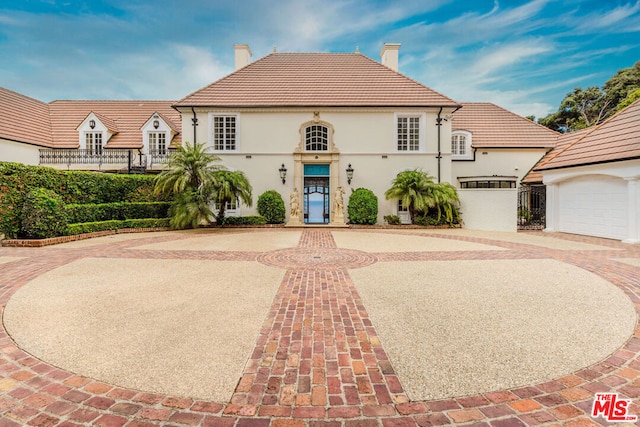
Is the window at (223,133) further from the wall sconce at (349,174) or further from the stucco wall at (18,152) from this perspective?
the stucco wall at (18,152)

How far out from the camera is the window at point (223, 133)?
17.8 metres

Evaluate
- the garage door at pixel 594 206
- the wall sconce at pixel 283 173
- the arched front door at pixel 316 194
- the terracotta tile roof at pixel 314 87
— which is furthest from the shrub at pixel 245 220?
the garage door at pixel 594 206

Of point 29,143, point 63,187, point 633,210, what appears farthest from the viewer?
point 29,143

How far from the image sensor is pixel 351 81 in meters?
19.1

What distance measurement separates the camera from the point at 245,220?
16.3m

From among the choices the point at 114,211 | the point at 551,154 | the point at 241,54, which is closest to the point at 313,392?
the point at 114,211

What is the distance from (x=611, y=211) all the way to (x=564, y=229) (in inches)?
93.1

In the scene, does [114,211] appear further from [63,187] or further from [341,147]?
[341,147]

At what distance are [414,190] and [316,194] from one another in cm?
583

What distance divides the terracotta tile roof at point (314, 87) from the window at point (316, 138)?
4.48 ft

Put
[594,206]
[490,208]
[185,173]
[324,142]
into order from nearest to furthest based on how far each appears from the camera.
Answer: [594,206]
[185,173]
[490,208]
[324,142]

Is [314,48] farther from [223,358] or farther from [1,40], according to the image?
[223,358]

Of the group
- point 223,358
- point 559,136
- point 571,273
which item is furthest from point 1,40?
point 559,136

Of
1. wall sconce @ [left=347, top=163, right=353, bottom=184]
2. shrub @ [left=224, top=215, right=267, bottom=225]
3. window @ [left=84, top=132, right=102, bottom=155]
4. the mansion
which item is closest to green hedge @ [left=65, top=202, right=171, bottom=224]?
shrub @ [left=224, top=215, right=267, bottom=225]
